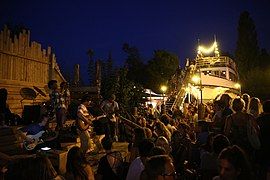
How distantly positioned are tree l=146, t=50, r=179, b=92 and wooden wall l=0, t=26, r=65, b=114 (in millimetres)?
39911

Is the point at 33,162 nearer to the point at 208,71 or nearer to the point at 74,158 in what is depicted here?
the point at 74,158

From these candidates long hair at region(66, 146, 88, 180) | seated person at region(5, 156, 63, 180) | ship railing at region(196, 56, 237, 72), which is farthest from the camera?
ship railing at region(196, 56, 237, 72)

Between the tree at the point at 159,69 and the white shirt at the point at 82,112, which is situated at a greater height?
the tree at the point at 159,69

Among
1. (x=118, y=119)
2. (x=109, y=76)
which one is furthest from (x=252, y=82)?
(x=118, y=119)

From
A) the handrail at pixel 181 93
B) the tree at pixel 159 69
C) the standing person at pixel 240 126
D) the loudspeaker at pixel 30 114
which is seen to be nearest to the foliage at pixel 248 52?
the tree at pixel 159 69

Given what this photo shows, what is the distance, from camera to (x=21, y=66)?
12.7 metres

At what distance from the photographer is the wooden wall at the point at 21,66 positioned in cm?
1183

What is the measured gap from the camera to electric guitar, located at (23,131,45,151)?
25.8 feet

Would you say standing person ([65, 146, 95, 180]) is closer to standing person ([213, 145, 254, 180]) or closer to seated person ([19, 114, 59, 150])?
standing person ([213, 145, 254, 180])

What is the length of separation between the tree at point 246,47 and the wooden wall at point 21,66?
4859cm

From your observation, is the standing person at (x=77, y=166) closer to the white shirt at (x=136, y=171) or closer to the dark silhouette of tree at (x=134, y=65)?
the white shirt at (x=136, y=171)

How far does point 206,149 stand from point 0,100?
768 cm

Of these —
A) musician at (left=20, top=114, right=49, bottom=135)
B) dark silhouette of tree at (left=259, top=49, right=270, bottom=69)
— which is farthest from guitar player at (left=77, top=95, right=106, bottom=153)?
dark silhouette of tree at (left=259, top=49, right=270, bottom=69)

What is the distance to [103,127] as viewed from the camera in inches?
455
